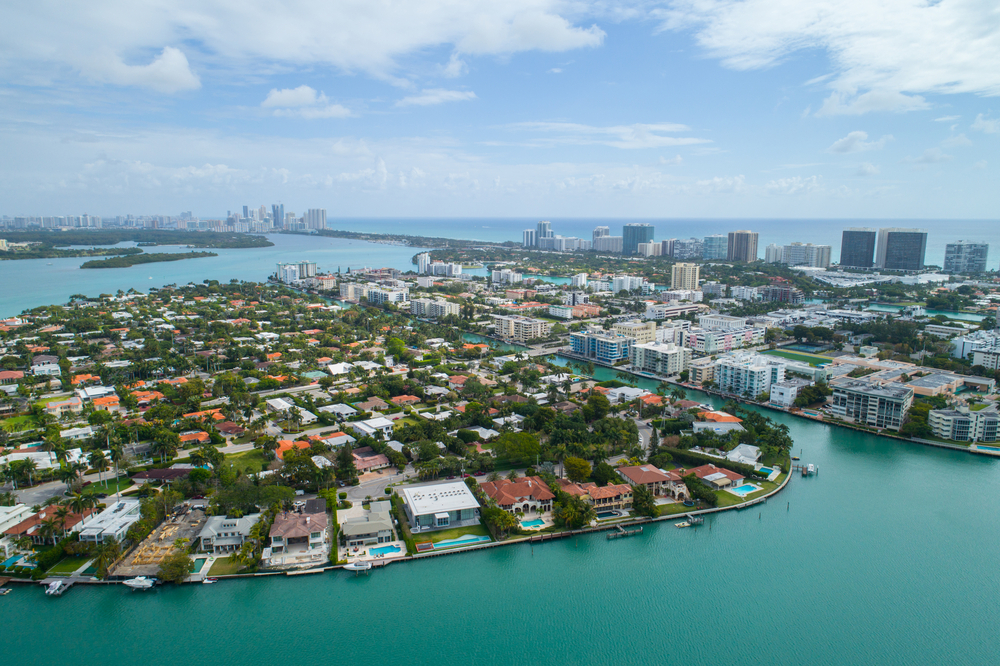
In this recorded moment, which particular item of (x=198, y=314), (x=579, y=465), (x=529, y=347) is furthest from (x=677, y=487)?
(x=198, y=314)

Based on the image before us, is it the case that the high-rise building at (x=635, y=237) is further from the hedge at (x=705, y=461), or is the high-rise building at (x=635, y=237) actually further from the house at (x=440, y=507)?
the house at (x=440, y=507)

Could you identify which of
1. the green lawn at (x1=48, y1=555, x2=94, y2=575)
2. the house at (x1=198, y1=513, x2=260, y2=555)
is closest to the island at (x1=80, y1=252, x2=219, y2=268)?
the green lawn at (x1=48, y1=555, x2=94, y2=575)

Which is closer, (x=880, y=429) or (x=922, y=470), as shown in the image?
(x=922, y=470)

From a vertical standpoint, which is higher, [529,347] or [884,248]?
[884,248]

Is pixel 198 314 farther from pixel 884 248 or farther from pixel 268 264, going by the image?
pixel 884 248

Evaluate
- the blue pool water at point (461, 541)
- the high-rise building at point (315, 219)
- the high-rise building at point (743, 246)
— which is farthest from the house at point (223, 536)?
the high-rise building at point (315, 219)

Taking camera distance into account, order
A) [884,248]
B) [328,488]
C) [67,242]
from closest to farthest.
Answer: [328,488] → [884,248] → [67,242]

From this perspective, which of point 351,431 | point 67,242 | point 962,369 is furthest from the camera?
point 67,242
